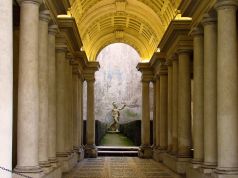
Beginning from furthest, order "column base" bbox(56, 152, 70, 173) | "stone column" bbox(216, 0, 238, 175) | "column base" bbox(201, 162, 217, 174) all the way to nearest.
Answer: "column base" bbox(56, 152, 70, 173), "column base" bbox(201, 162, 217, 174), "stone column" bbox(216, 0, 238, 175)

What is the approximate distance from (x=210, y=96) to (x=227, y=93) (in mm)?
2493

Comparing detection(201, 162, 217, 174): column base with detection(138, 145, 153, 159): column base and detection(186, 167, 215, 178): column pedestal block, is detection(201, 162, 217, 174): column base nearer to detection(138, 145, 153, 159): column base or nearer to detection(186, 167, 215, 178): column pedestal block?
detection(186, 167, 215, 178): column pedestal block

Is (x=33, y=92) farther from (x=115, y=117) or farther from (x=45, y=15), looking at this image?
(x=115, y=117)

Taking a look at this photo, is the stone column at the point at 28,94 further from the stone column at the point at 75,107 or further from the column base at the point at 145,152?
the column base at the point at 145,152

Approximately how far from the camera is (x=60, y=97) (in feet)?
90.4

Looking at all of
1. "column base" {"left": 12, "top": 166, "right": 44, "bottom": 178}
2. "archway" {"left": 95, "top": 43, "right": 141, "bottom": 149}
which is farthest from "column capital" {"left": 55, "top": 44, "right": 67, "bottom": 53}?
"archway" {"left": 95, "top": 43, "right": 141, "bottom": 149}

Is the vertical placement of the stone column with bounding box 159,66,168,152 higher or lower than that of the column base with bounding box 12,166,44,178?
higher

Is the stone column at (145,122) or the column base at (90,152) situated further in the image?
the stone column at (145,122)

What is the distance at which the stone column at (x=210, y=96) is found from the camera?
20.5m

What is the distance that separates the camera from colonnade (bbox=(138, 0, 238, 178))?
59.3ft

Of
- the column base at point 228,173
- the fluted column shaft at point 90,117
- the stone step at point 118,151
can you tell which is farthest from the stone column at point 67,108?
the stone step at point 118,151

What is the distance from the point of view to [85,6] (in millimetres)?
36844

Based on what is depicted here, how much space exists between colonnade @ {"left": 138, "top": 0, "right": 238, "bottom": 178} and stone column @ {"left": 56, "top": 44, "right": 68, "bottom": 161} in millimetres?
6502

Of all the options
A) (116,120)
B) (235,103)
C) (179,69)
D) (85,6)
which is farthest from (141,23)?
(116,120)
